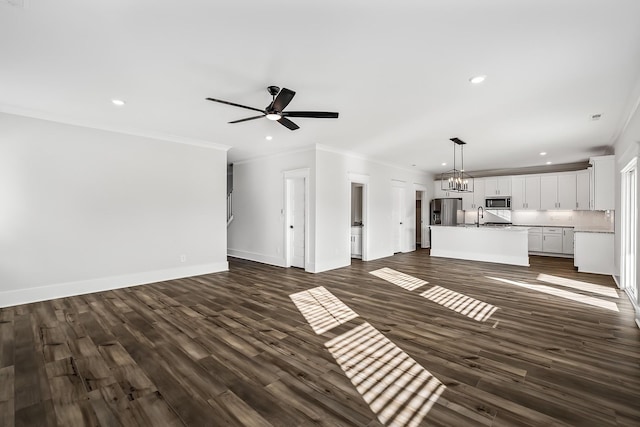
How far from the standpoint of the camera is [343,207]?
6.78 metres

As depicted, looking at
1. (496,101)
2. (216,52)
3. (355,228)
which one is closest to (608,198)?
(496,101)

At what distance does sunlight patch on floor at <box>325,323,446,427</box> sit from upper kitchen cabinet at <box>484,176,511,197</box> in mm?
8324

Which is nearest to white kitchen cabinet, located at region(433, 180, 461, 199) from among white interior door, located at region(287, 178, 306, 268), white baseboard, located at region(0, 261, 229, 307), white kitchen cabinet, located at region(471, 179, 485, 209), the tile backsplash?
white kitchen cabinet, located at region(471, 179, 485, 209)

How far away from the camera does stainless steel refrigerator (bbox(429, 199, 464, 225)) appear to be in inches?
389

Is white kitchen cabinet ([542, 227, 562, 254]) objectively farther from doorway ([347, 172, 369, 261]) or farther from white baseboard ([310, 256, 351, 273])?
white baseboard ([310, 256, 351, 273])

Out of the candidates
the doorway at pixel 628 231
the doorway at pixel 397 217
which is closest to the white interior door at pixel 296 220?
the doorway at pixel 397 217

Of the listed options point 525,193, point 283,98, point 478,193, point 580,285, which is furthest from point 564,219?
point 283,98

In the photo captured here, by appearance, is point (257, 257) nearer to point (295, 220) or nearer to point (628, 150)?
point (295, 220)

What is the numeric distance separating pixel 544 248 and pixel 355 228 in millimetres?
5671

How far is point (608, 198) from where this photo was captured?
5.89 meters

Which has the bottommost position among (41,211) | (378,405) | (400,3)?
(378,405)

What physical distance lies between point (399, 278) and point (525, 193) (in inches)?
241

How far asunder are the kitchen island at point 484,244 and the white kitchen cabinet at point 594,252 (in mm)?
939

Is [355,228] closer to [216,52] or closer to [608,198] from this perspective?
[608,198]
